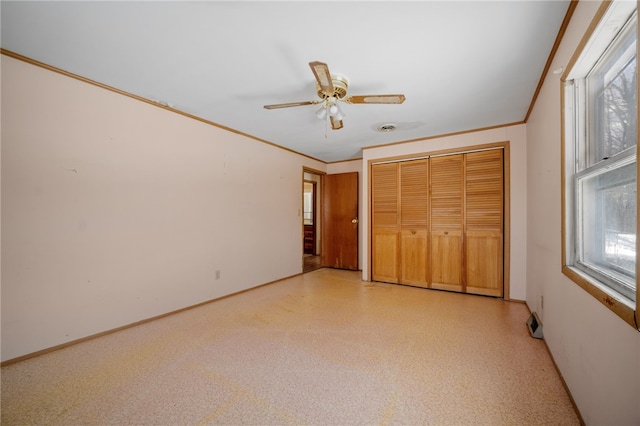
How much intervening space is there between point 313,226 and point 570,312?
5.72m

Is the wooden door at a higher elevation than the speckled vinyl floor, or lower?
higher

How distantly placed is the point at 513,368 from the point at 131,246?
353 centimetres

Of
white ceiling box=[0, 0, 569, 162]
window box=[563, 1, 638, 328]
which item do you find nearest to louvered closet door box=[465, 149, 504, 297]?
white ceiling box=[0, 0, 569, 162]

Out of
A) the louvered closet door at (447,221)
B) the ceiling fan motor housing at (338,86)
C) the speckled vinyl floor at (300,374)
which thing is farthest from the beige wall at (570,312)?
the ceiling fan motor housing at (338,86)

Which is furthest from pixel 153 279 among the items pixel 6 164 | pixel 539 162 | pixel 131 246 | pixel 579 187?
pixel 539 162

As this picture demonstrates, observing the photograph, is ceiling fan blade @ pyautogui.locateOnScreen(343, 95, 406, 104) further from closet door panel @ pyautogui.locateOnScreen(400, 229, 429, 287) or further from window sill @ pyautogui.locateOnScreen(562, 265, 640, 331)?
closet door panel @ pyautogui.locateOnScreen(400, 229, 429, 287)

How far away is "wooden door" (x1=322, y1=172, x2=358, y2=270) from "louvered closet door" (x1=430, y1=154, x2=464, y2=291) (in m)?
1.64

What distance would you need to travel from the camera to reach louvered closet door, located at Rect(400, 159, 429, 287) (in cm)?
398

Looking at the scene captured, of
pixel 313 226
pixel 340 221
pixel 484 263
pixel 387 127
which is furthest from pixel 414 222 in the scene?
pixel 313 226

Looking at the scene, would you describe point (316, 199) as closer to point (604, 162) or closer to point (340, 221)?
point (340, 221)

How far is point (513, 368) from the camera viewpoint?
188cm

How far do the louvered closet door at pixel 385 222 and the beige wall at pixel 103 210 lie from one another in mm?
2217

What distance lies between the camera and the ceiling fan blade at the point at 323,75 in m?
1.66

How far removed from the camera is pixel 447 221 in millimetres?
3809
